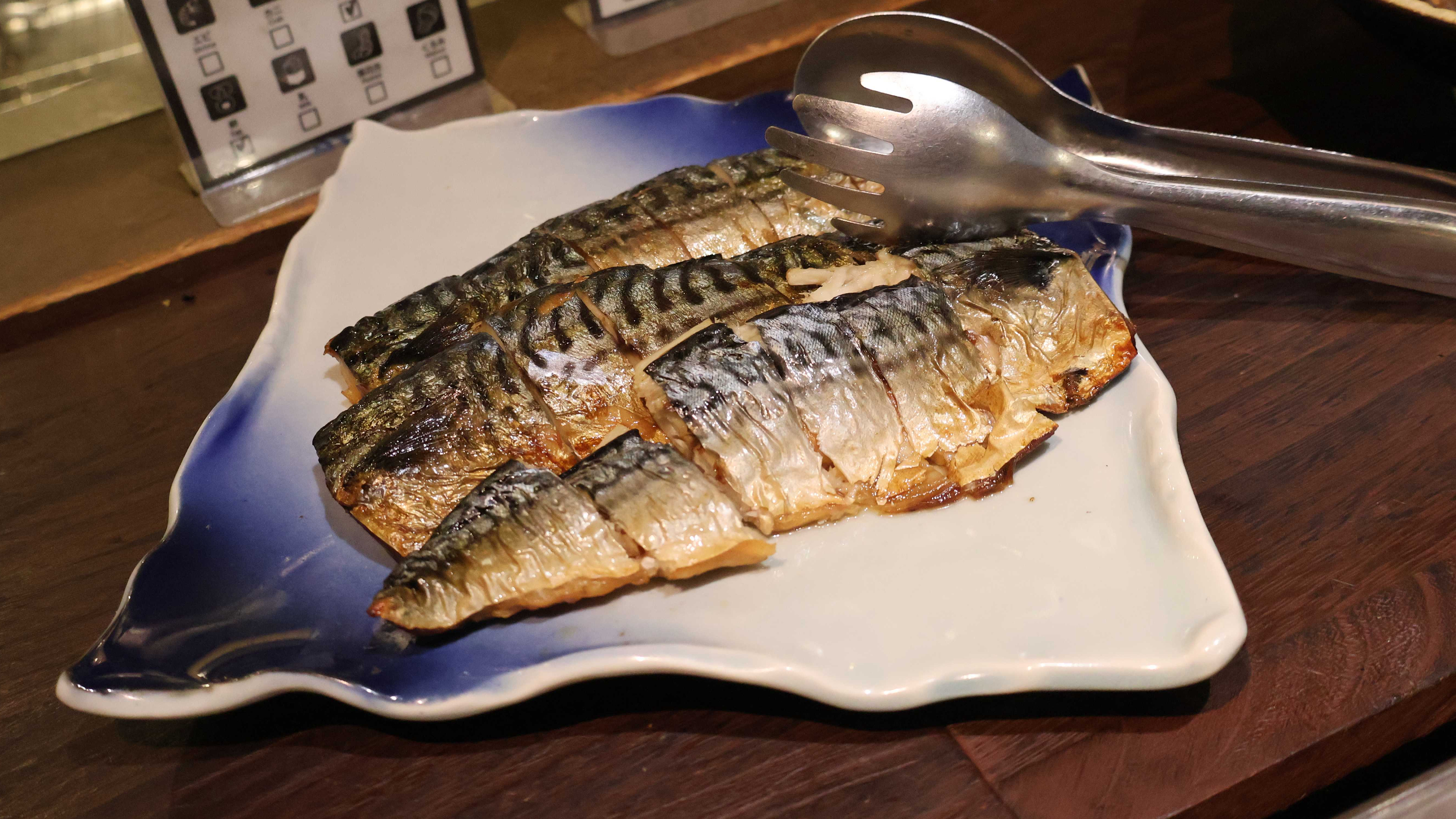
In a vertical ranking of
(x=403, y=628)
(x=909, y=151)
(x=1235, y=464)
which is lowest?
(x=1235, y=464)

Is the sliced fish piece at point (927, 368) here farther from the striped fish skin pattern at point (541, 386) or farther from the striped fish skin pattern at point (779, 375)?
the striped fish skin pattern at point (541, 386)

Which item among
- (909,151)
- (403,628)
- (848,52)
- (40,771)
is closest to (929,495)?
(909,151)

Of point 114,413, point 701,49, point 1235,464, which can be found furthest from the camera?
point 701,49

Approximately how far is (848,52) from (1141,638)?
6.00ft

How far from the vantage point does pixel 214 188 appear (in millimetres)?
3477

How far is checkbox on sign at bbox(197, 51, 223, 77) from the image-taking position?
321 centimetres

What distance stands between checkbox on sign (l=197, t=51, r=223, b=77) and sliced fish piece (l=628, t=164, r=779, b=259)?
1.49m

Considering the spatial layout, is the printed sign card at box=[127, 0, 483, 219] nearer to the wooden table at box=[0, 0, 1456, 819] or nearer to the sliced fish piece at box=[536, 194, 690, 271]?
the wooden table at box=[0, 0, 1456, 819]

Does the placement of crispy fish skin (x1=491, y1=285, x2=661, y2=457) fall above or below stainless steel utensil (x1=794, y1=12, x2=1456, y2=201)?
below

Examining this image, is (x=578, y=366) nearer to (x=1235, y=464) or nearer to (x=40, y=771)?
(x=40, y=771)

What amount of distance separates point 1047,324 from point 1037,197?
0.43 metres

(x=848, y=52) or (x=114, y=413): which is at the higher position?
(x=848, y=52)

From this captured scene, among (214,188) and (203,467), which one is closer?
(203,467)

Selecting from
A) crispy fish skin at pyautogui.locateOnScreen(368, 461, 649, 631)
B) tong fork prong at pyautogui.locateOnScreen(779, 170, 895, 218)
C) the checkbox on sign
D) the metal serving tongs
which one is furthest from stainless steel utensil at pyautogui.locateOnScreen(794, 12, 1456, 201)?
the checkbox on sign
